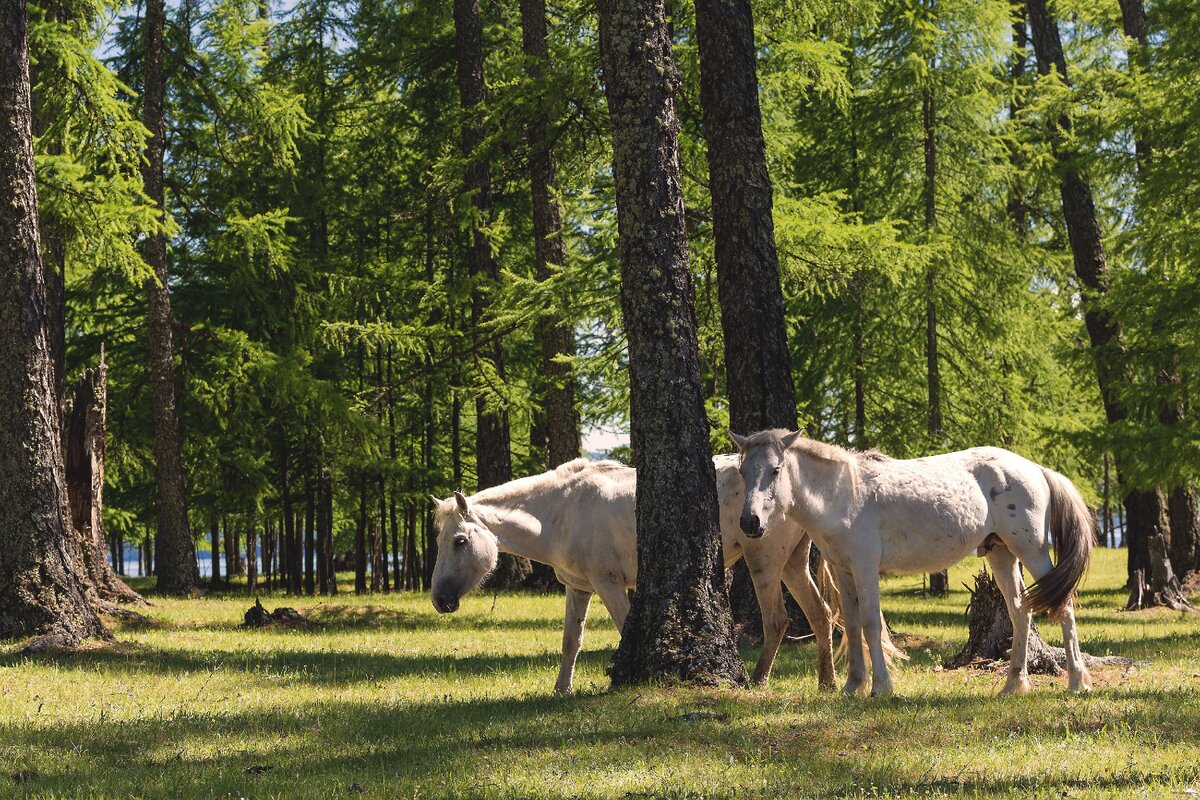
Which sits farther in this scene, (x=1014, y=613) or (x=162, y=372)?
(x=162, y=372)

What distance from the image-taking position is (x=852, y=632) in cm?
1019

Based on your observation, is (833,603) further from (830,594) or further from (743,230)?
(743,230)

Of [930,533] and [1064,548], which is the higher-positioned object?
[930,533]

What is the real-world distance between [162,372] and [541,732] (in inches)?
799

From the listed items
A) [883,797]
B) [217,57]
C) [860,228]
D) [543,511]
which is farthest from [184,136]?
[883,797]

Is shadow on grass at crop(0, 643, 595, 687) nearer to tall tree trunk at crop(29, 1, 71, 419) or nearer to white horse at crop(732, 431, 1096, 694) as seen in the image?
white horse at crop(732, 431, 1096, 694)

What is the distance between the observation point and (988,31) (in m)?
23.5

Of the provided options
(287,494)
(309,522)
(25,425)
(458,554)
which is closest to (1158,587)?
(458,554)

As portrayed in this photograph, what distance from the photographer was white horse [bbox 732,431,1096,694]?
1000 centimetres

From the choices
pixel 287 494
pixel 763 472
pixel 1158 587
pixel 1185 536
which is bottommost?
pixel 1158 587

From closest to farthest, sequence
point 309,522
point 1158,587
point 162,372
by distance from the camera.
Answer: point 1158,587 → point 162,372 → point 309,522

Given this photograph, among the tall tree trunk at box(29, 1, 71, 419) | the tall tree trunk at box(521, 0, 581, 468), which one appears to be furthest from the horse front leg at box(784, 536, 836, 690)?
the tall tree trunk at box(521, 0, 581, 468)

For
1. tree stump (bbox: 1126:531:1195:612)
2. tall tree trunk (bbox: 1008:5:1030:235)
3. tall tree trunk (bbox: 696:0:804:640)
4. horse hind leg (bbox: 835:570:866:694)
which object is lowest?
tree stump (bbox: 1126:531:1195:612)

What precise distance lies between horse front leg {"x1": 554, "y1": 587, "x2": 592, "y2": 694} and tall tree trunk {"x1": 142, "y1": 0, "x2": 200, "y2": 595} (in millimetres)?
16979
